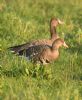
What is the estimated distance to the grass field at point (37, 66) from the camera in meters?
8.30

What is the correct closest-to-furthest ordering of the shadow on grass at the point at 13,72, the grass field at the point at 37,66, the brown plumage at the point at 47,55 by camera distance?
the grass field at the point at 37,66, the shadow on grass at the point at 13,72, the brown plumage at the point at 47,55

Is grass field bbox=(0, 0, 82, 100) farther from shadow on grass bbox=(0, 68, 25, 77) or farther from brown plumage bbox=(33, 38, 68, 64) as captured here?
brown plumage bbox=(33, 38, 68, 64)

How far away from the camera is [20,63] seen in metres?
9.74

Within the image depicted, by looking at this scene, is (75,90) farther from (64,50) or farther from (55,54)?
(64,50)

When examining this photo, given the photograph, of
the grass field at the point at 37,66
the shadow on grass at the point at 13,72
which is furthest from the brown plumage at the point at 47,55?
Result: the shadow on grass at the point at 13,72

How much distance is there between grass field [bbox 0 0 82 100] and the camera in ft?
27.2

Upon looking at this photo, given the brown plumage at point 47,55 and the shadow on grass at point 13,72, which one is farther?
the brown plumage at point 47,55

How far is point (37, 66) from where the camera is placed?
944cm

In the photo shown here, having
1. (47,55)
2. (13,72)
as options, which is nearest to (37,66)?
(13,72)

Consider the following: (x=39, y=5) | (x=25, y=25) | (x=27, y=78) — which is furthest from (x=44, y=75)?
(x=39, y=5)

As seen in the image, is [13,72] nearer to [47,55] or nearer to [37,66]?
[37,66]

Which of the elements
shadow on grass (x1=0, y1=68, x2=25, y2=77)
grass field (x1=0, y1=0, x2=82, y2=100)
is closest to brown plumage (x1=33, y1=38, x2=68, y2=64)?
grass field (x1=0, y1=0, x2=82, y2=100)

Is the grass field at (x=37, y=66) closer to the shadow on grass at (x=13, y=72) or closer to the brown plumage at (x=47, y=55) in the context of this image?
the shadow on grass at (x=13, y=72)

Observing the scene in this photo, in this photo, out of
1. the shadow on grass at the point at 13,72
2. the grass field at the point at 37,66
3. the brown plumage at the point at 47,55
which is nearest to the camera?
the grass field at the point at 37,66
